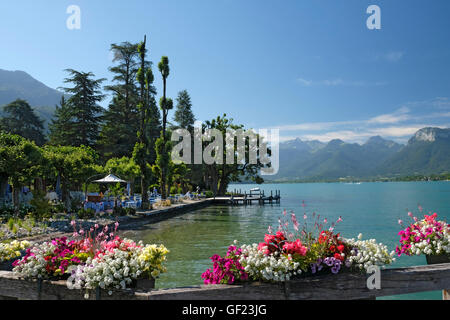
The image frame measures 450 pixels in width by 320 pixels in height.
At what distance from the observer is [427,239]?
12.2ft

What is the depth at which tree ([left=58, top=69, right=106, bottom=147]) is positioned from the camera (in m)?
37.7

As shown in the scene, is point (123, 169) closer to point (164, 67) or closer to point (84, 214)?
point (164, 67)

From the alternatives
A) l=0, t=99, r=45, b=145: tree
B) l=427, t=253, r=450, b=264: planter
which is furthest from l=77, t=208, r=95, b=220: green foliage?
l=0, t=99, r=45, b=145: tree

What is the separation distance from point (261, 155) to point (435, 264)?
4402cm

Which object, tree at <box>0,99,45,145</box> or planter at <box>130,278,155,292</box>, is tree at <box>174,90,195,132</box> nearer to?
tree at <box>0,99,45,145</box>

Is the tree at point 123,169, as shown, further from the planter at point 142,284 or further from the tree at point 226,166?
the planter at point 142,284

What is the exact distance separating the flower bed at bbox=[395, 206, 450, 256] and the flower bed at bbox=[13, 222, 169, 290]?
2825 millimetres

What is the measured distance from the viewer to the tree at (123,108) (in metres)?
39.8

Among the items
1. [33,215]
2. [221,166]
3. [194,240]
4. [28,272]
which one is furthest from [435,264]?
[221,166]

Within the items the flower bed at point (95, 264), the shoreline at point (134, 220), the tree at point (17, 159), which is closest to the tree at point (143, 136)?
the shoreline at point (134, 220)

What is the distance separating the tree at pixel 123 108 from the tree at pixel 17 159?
2403 cm

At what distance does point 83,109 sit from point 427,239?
3971cm

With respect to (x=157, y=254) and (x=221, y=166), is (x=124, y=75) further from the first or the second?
(x=157, y=254)

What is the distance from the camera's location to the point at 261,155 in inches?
1868
